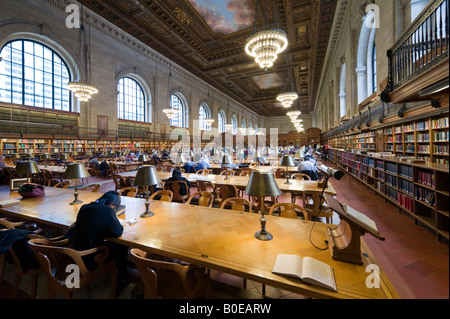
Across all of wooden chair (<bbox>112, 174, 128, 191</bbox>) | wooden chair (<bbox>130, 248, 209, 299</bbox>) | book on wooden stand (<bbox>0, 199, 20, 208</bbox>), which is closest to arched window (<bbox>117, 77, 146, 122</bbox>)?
wooden chair (<bbox>112, 174, 128, 191</bbox>)

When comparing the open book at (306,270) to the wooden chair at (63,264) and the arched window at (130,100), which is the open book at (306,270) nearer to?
the wooden chair at (63,264)

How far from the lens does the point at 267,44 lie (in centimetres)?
613

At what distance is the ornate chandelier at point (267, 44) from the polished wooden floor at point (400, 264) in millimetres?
4979

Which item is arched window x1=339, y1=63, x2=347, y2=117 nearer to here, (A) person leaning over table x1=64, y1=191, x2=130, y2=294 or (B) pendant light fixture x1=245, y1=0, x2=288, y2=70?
(B) pendant light fixture x1=245, y1=0, x2=288, y2=70

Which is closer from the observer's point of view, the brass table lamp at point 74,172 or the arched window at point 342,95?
the brass table lamp at point 74,172

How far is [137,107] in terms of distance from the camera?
15.0 m

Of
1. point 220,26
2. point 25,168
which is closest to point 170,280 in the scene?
point 25,168

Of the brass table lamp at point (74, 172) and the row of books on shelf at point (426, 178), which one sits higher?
the brass table lamp at point (74, 172)

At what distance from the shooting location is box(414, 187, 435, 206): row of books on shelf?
3.19 meters

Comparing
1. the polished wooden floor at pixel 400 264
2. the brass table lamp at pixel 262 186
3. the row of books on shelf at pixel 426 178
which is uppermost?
the brass table lamp at pixel 262 186

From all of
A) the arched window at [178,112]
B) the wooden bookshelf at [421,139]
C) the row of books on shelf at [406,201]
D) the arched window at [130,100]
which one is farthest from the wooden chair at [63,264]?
the arched window at [178,112]

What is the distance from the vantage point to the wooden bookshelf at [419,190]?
9.72 ft
